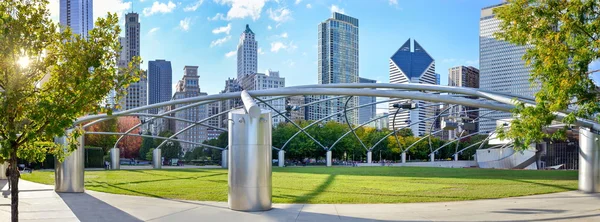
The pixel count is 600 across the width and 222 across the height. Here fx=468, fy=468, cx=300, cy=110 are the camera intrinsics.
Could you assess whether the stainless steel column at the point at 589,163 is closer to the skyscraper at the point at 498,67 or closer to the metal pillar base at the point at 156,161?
the metal pillar base at the point at 156,161

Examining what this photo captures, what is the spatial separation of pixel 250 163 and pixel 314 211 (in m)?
2.42

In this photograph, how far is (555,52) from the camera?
10875 mm

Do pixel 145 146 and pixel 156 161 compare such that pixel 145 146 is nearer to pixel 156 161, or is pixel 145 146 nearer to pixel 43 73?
pixel 156 161

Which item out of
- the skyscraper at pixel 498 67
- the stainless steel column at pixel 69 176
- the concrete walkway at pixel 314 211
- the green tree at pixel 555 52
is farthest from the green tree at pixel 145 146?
the green tree at pixel 555 52

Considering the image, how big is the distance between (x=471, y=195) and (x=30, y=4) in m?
15.9

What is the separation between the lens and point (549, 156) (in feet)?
189

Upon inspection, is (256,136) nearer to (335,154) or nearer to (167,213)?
(167,213)

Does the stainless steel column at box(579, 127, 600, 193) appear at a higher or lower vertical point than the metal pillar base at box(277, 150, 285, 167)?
higher

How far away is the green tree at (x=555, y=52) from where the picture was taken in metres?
10.8

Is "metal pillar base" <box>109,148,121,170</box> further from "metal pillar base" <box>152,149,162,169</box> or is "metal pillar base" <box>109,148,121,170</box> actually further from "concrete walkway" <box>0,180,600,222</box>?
"concrete walkway" <box>0,180,600,222</box>

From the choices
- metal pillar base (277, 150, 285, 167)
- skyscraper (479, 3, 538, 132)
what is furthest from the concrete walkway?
skyscraper (479, 3, 538, 132)

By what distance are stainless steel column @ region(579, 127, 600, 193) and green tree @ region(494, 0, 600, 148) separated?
9.65 m

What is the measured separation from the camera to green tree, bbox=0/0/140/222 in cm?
882

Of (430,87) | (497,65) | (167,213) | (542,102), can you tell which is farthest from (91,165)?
(497,65)
